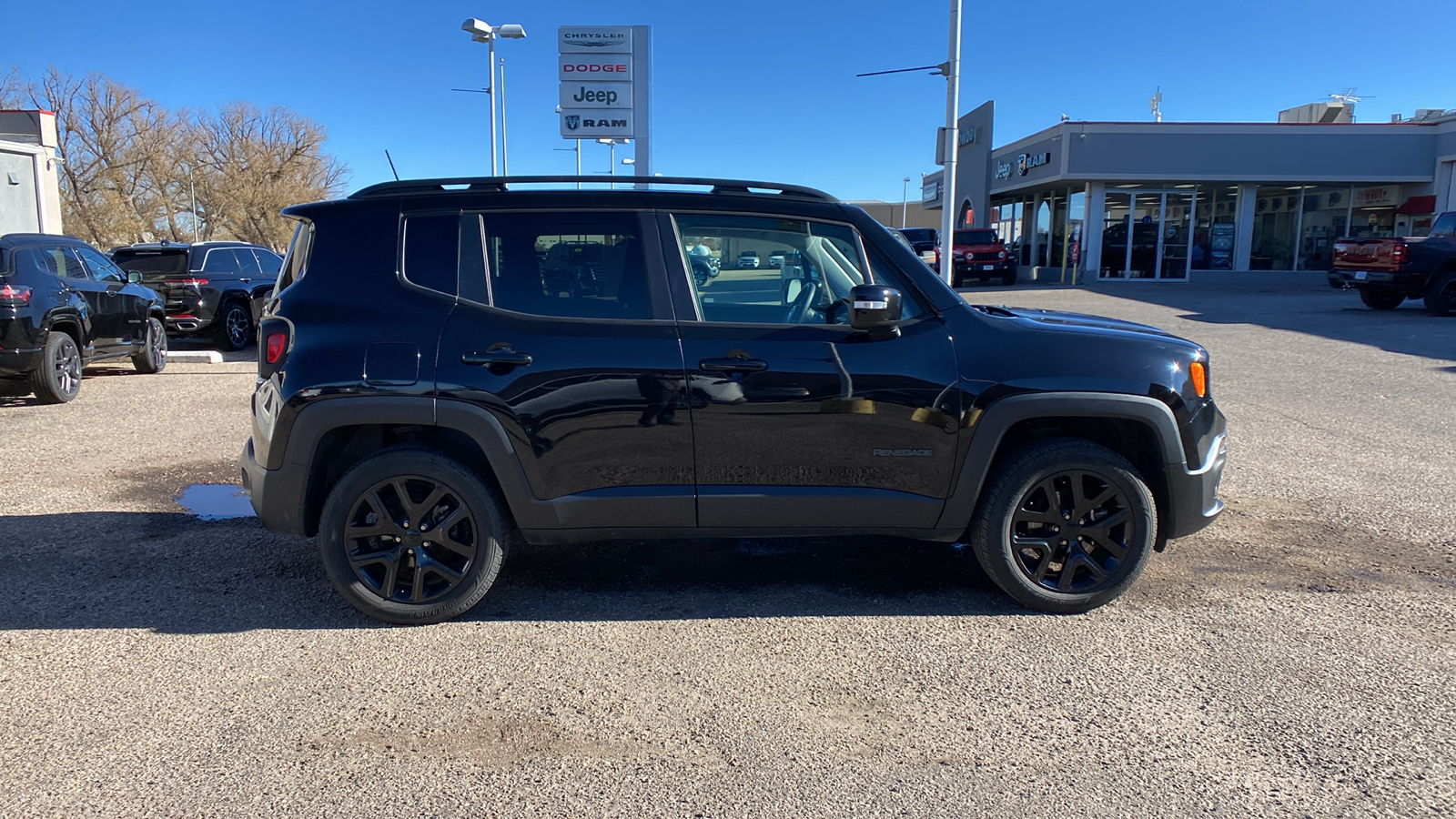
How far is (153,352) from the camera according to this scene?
1151 centimetres

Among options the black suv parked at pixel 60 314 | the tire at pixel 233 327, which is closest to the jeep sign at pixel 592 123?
the tire at pixel 233 327

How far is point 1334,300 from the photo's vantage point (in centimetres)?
2125

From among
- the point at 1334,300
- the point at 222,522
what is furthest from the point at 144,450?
the point at 1334,300

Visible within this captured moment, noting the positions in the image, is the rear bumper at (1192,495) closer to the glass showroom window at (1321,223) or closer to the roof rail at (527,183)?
the roof rail at (527,183)

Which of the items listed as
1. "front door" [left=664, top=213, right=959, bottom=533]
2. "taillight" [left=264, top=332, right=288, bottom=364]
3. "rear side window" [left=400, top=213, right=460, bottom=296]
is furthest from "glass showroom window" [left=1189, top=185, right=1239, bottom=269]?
"taillight" [left=264, top=332, right=288, bottom=364]

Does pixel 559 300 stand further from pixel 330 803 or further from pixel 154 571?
pixel 154 571

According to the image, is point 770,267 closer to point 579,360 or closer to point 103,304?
point 579,360

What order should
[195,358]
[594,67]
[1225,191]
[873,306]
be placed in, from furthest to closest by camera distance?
[1225,191]
[594,67]
[195,358]
[873,306]

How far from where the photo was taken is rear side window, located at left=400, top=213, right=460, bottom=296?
392 cm

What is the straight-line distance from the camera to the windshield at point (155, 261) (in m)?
13.9

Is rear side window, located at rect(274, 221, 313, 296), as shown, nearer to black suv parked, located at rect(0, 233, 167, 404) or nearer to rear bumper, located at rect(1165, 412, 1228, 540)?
rear bumper, located at rect(1165, 412, 1228, 540)

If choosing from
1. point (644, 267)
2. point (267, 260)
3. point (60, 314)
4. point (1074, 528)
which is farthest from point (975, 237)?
point (644, 267)

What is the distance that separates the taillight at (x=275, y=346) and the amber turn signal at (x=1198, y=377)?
3.79 m

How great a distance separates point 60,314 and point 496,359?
26.0 ft
